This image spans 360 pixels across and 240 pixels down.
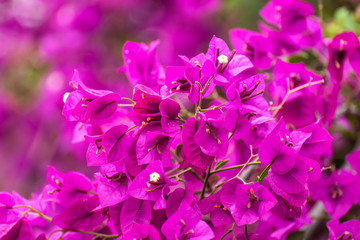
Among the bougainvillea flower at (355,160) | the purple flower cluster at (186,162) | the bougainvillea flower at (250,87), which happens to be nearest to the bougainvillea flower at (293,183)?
the purple flower cluster at (186,162)

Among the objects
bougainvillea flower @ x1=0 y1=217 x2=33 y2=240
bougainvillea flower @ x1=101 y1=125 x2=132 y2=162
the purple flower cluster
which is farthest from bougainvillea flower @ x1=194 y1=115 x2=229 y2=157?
bougainvillea flower @ x1=0 y1=217 x2=33 y2=240

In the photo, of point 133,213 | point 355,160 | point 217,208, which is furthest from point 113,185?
point 355,160

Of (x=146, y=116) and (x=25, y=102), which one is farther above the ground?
(x=146, y=116)

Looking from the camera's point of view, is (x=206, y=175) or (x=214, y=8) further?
(x=214, y=8)

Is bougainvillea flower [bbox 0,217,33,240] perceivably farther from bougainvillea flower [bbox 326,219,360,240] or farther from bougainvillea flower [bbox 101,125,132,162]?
bougainvillea flower [bbox 326,219,360,240]

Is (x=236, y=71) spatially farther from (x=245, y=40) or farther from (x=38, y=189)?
(x=38, y=189)

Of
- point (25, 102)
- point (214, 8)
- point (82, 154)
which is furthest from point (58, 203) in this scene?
point (214, 8)

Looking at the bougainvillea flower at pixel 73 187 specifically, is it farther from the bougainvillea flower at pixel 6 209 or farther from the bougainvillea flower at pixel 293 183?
the bougainvillea flower at pixel 293 183
